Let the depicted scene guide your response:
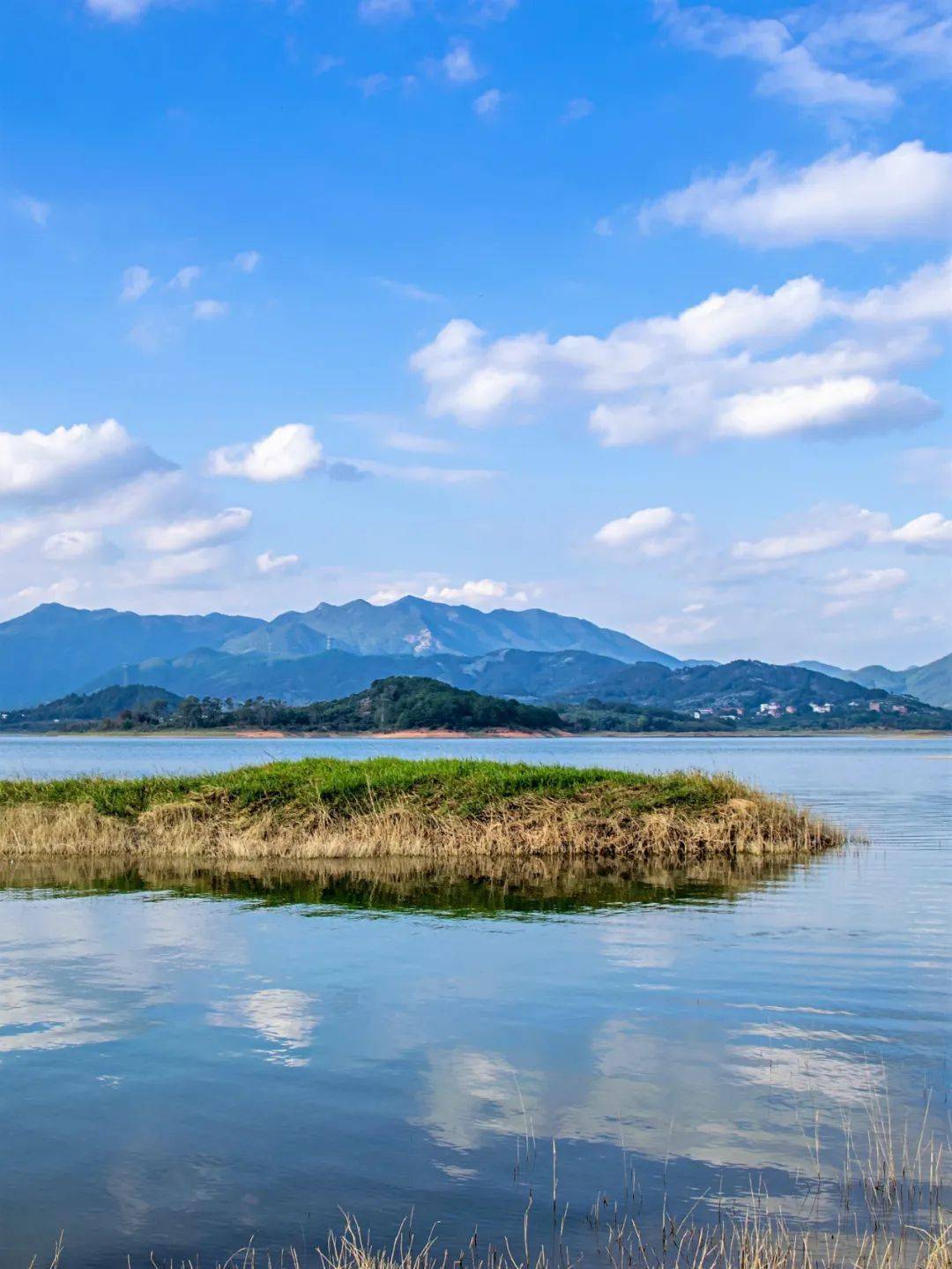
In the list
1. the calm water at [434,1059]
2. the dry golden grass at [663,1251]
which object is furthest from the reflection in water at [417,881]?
the dry golden grass at [663,1251]

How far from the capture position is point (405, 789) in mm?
37281

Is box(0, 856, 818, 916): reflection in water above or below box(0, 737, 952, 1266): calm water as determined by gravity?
below

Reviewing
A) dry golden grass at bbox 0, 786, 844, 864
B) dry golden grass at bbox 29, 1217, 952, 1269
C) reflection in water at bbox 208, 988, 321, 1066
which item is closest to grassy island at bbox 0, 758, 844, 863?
dry golden grass at bbox 0, 786, 844, 864

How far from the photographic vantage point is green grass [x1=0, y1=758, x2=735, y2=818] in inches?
1432

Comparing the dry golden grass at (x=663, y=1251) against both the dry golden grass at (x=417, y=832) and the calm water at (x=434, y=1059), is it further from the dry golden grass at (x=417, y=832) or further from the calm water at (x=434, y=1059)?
the dry golden grass at (x=417, y=832)

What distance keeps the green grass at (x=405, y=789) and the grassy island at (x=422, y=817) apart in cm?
5

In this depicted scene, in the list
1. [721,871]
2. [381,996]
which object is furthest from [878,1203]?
[721,871]

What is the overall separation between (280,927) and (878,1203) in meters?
15.7

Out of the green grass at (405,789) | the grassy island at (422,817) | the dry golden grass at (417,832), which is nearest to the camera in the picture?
the dry golden grass at (417,832)

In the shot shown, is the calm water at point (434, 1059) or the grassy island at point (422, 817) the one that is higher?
the grassy island at point (422, 817)

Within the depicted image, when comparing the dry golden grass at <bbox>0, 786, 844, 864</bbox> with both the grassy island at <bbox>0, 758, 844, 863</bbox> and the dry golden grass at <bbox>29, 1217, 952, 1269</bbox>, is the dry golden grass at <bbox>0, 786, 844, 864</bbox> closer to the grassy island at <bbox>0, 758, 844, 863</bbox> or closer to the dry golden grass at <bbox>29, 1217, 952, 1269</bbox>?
the grassy island at <bbox>0, 758, 844, 863</bbox>

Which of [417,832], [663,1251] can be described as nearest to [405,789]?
[417,832]

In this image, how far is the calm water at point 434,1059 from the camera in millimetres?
10453

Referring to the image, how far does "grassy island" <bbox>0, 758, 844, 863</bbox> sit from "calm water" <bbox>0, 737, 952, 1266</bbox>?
8274 mm
